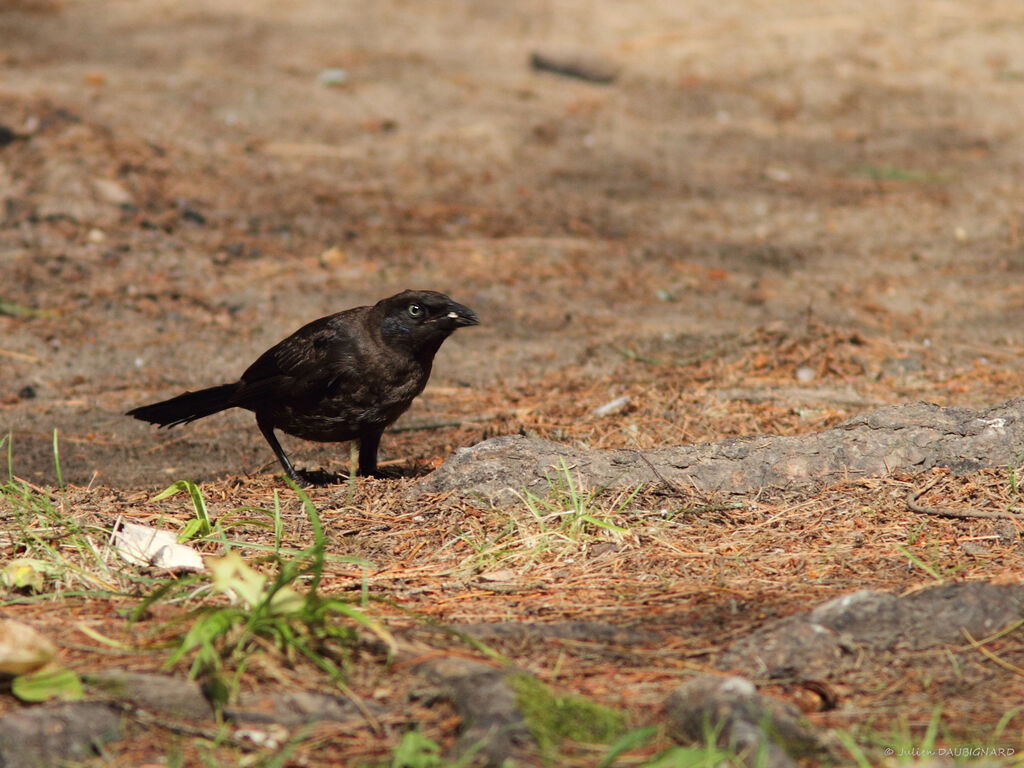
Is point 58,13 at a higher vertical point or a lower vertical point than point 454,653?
higher

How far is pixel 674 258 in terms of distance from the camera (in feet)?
27.9

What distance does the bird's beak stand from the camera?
4.91 metres

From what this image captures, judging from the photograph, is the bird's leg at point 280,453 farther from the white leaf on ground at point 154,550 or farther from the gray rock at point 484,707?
the gray rock at point 484,707

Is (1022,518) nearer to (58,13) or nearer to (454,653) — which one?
(454,653)

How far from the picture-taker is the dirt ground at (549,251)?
3539 mm

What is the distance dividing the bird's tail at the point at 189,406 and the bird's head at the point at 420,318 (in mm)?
855

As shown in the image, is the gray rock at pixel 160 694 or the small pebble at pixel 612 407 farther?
the small pebble at pixel 612 407

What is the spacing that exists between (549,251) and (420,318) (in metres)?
3.67

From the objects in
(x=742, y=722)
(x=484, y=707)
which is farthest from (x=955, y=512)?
(x=484, y=707)

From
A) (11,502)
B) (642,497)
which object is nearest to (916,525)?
(642,497)

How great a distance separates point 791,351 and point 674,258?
2.37m

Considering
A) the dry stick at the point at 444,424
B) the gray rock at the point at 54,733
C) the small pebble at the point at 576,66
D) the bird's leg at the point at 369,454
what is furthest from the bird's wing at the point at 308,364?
the small pebble at the point at 576,66

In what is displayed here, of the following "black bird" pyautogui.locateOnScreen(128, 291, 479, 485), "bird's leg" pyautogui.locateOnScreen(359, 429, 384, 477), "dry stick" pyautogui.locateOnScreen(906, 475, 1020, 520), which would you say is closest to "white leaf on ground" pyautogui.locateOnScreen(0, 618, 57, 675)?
"black bird" pyautogui.locateOnScreen(128, 291, 479, 485)

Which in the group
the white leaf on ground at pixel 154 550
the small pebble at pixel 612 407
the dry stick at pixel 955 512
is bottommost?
the small pebble at pixel 612 407
